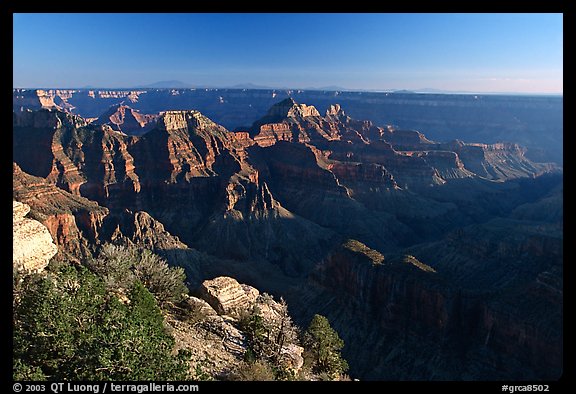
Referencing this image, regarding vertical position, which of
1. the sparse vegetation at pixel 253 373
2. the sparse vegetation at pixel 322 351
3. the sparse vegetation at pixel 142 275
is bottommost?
the sparse vegetation at pixel 322 351

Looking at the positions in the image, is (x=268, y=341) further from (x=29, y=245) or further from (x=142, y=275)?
(x=29, y=245)

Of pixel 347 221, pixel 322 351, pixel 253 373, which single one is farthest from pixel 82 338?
pixel 347 221

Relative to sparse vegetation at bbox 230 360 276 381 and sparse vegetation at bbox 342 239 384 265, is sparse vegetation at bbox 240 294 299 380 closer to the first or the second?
sparse vegetation at bbox 230 360 276 381

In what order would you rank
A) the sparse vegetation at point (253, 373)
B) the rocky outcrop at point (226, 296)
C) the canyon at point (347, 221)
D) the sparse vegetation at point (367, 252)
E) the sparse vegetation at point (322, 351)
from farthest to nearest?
the sparse vegetation at point (367, 252) → the canyon at point (347, 221) → the rocky outcrop at point (226, 296) → the sparse vegetation at point (322, 351) → the sparse vegetation at point (253, 373)

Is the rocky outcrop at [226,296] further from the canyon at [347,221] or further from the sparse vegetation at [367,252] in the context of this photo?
the sparse vegetation at [367,252]

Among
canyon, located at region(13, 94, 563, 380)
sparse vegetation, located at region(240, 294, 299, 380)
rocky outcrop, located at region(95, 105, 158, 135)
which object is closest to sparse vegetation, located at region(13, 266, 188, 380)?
sparse vegetation, located at region(240, 294, 299, 380)

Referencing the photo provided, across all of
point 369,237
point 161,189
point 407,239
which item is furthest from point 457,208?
point 161,189

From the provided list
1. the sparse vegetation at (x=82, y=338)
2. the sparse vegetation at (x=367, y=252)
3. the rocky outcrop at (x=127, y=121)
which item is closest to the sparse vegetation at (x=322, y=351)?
the sparse vegetation at (x=82, y=338)
